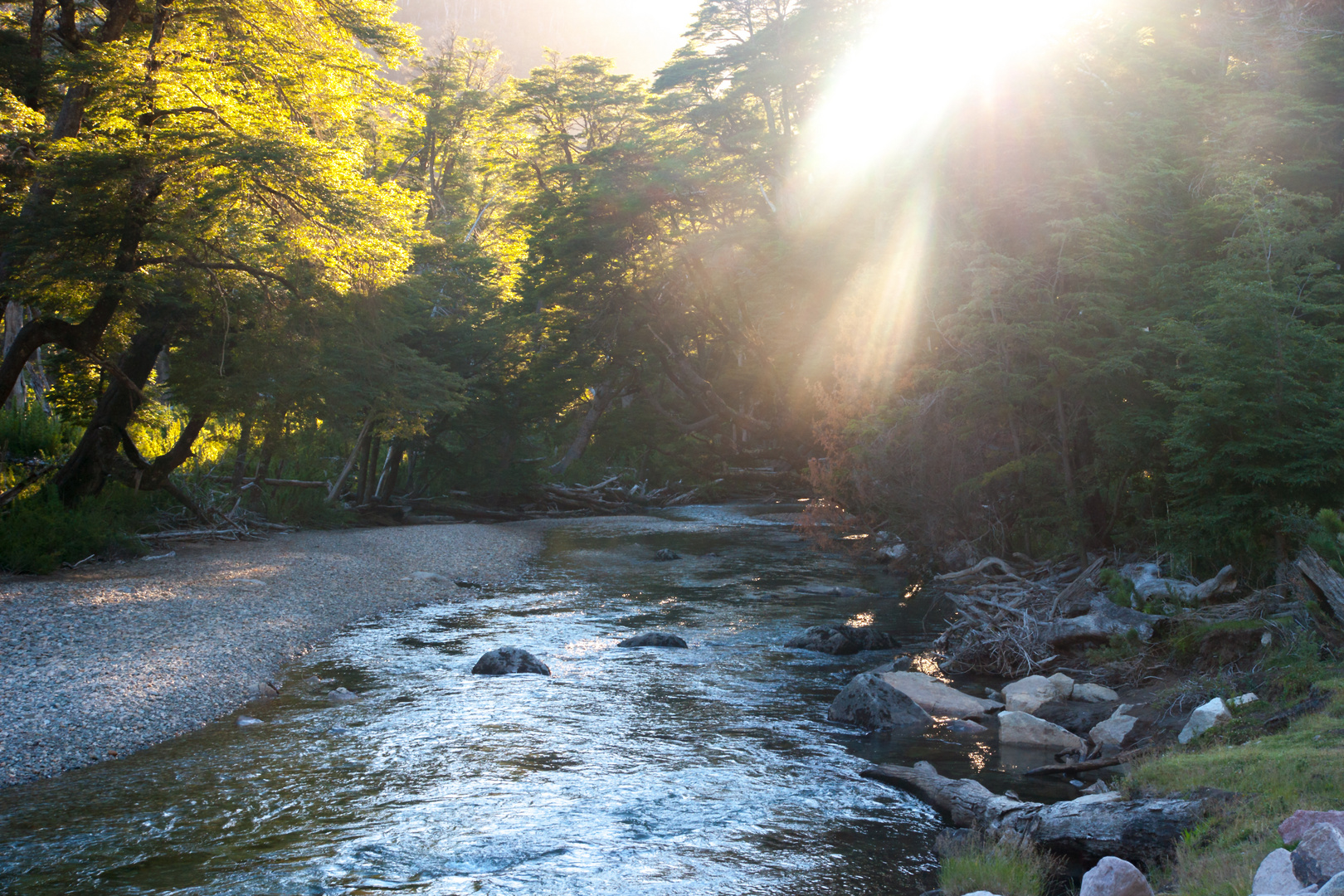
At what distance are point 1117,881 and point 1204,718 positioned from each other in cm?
344

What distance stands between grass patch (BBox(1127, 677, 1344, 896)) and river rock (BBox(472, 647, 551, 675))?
6054mm

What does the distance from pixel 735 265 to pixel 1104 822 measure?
79.6ft

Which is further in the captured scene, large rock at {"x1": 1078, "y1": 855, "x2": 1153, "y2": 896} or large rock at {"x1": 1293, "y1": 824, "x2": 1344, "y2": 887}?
large rock at {"x1": 1078, "y1": 855, "x2": 1153, "y2": 896}

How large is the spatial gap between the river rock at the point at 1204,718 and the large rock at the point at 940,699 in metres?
2.13

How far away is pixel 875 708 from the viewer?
325 inches

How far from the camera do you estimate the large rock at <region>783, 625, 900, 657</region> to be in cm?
1112

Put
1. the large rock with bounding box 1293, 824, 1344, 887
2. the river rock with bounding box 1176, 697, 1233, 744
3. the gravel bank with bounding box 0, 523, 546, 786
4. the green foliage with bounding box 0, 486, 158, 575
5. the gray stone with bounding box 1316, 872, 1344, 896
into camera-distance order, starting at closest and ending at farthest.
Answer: the gray stone with bounding box 1316, 872, 1344, 896, the large rock with bounding box 1293, 824, 1344, 887, the river rock with bounding box 1176, 697, 1233, 744, the gravel bank with bounding box 0, 523, 546, 786, the green foliage with bounding box 0, 486, 158, 575

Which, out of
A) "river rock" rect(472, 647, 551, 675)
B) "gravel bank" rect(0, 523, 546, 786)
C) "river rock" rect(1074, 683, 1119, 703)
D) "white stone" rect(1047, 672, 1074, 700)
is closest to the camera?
"gravel bank" rect(0, 523, 546, 786)

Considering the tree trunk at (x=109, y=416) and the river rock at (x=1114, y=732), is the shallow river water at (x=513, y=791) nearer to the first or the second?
the river rock at (x=1114, y=732)

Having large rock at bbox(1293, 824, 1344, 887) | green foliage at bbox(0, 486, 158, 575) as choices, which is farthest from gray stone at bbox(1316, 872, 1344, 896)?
green foliage at bbox(0, 486, 158, 575)

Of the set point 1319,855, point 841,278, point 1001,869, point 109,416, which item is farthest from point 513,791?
point 841,278

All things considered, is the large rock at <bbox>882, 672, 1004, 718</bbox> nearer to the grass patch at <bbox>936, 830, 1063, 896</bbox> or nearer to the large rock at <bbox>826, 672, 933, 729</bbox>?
the large rock at <bbox>826, 672, 933, 729</bbox>

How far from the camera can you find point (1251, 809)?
4.40 m

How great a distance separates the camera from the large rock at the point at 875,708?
26.8ft
